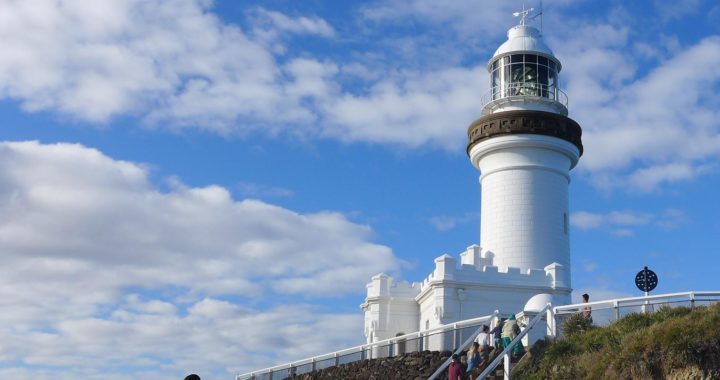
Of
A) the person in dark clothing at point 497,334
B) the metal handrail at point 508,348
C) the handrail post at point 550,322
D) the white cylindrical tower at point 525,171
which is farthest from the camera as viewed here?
the white cylindrical tower at point 525,171

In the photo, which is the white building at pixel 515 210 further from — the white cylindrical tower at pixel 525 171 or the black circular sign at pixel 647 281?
the black circular sign at pixel 647 281

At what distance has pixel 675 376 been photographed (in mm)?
15250

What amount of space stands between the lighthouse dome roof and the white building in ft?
0.42

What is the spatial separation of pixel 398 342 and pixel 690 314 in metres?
7.83

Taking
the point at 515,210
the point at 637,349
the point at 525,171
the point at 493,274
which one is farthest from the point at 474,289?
the point at 637,349

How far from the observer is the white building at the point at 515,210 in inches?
1126

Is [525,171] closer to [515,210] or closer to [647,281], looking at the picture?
[515,210]

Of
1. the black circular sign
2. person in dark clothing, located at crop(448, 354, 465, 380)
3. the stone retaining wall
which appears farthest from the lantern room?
person in dark clothing, located at crop(448, 354, 465, 380)

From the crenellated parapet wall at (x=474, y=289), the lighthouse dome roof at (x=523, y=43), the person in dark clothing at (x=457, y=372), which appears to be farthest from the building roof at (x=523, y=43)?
the person in dark clothing at (x=457, y=372)

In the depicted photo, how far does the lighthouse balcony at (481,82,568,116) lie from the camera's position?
32.1 m

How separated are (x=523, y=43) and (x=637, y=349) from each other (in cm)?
1942

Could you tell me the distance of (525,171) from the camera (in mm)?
31047

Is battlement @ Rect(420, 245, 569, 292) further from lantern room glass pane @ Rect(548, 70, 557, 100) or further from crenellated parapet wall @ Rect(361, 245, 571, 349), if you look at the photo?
A: lantern room glass pane @ Rect(548, 70, 557, 100)

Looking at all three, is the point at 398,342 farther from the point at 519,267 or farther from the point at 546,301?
the point at 519,267
